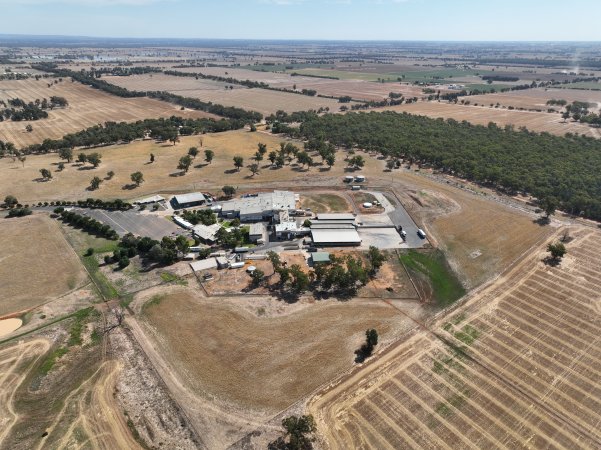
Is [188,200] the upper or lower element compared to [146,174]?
upper

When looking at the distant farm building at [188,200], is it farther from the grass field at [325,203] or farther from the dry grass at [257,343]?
the dry grass at [257,343]

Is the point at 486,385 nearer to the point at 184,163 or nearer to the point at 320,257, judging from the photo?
the point at 320,257

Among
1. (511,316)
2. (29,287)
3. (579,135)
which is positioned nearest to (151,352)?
(29,287)

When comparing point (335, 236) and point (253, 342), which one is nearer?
point (253, 342)

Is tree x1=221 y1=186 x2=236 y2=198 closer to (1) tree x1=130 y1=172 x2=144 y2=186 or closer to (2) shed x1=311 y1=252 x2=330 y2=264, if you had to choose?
(1) tree x1=130 y1=172 x2=144 y2=186

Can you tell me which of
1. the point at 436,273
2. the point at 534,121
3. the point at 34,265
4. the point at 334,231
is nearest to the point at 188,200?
the point at 34,265

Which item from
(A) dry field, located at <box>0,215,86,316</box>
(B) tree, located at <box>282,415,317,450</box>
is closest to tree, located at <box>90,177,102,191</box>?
(A) dry field, located at <box>0,215,86,316</box>

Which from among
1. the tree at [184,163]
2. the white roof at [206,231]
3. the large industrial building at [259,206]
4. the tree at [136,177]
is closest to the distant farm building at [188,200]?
the large industrial building at [259,206]

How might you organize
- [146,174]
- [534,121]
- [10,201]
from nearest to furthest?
[10,201] → [146,174] → [534,121]
